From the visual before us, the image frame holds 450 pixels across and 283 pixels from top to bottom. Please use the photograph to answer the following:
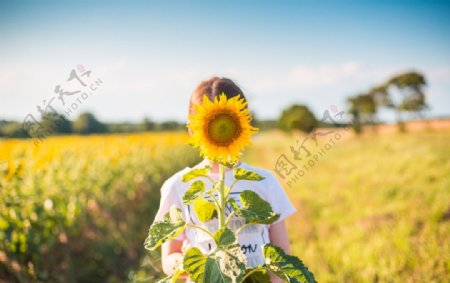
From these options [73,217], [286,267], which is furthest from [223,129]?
[73,217]

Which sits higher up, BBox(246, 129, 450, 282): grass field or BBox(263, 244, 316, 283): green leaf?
BBox(263, 244, 316, 283): green leaf

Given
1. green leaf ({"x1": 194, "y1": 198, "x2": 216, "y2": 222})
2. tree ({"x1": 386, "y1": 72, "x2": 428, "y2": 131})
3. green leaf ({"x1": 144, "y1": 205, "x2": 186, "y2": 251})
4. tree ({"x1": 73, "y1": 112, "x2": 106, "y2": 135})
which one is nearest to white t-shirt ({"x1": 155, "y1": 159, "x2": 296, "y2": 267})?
green leaf ({"x1": 194, "y1": 198, "x2": 216, "y2": 222})

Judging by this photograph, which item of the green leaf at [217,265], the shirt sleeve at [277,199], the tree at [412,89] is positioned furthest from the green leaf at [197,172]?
the tree at [412,89]

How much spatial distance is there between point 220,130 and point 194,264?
478 millimetres

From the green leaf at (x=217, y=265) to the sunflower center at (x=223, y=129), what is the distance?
38cm

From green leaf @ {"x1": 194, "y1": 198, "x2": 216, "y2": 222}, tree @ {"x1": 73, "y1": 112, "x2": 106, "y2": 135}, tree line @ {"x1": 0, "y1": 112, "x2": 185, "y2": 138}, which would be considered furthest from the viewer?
tree @ {"x1": 73, "y1": 112, "x2": 106, "y2": 135}

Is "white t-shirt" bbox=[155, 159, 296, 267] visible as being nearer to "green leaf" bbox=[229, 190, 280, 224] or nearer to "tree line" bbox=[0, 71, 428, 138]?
"green leaf" bbox=[229, 190, 280, 224]

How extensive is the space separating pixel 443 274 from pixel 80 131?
100ft

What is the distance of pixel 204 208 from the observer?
152 centimetres

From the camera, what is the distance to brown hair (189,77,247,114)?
184cm

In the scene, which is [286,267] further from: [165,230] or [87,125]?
[87,125]

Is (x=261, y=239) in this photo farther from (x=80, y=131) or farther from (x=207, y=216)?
(x=80, y=131)

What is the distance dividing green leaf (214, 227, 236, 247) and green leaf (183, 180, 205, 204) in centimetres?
18

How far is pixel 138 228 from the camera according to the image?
→ 686cm
